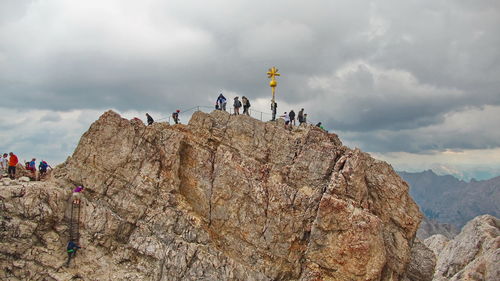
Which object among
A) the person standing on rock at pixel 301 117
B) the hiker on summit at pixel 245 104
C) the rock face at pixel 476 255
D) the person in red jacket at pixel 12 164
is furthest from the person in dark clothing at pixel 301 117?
the person in red jacket at pixel 12 164

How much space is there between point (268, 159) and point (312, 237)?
10249 millimetres

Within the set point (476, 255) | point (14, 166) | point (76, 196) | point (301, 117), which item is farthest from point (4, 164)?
point (476, 255)

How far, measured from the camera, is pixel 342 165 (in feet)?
147

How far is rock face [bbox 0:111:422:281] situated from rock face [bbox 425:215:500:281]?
1031cm

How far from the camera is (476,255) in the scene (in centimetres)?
5722

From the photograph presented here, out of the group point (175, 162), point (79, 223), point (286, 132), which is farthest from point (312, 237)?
point (79, 223)

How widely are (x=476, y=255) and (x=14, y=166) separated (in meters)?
62.0

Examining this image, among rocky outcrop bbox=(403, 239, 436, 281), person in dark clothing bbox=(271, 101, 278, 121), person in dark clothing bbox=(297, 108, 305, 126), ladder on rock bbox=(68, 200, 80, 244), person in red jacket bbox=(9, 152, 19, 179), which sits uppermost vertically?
person in dark clothing bbox=(271, 101, 278, 121)

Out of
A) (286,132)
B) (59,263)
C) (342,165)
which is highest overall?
(286,132)

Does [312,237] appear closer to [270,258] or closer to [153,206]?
[270,258]

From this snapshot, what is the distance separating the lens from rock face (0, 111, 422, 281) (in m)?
39.8

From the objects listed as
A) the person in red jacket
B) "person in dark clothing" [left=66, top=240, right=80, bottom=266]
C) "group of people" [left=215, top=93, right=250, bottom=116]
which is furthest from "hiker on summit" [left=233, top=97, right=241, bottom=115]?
the person in red jacket

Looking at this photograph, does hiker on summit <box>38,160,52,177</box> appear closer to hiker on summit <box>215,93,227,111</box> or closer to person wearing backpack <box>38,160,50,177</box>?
person wearing backpack <box>38,160,50,177</box>

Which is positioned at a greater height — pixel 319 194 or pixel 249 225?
pixel 319 194
